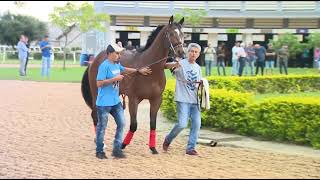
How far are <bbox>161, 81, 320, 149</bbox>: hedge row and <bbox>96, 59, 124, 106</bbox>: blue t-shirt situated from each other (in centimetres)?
304

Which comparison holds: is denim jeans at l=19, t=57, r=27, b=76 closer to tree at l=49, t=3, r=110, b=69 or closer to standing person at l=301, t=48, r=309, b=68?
tree at l=49, t=3, r=110, b=69

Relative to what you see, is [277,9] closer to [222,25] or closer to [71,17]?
[222,25]

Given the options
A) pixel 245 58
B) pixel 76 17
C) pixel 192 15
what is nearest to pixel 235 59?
pixel 245 58

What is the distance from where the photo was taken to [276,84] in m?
17.1

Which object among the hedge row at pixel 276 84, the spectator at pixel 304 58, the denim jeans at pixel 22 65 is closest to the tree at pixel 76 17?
the denim jeans at pixel 22 65

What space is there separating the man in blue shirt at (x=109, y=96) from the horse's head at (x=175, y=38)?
779mm

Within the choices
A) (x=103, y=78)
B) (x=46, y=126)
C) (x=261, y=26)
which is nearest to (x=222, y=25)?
(x=261, y=26)

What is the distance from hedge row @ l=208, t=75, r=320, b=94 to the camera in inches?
621

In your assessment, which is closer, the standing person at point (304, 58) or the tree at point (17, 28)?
the standing person at point (304, 58)

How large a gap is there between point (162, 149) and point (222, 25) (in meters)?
33.2

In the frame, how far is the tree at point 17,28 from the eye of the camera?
5397 centimetres

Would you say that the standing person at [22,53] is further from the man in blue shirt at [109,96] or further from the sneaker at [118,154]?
the sneaker at [118,154]

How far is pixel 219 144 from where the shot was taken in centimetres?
889

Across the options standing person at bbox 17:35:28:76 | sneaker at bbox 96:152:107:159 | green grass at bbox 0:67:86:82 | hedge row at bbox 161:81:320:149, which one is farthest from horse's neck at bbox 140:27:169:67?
standing person at bbox 17:35:28:76
